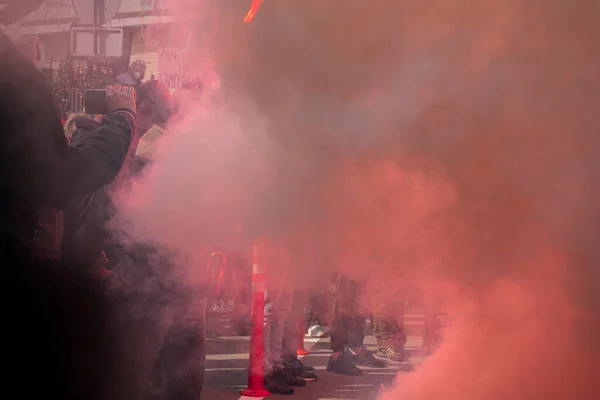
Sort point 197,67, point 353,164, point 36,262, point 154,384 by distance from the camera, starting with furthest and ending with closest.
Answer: point 154,384, point 353,164, point 197,67, point 36,262

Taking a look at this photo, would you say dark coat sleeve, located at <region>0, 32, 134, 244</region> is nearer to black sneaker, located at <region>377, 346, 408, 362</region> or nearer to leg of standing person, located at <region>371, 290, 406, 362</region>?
leg of standing person, located at <region>371, 290, 406, 362</region>

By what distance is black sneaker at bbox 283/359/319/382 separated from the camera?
457cm

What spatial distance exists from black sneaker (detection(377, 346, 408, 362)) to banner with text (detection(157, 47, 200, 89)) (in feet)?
11.6

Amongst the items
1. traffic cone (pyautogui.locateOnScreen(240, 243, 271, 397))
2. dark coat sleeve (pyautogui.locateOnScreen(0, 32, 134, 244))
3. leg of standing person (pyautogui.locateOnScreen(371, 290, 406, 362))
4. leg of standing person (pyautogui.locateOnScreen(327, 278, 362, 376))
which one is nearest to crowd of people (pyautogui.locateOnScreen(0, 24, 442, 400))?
dark coat sleeve (pyautogui.locateOnScreen(0, 32, 134, 244))

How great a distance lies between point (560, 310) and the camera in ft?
9.57

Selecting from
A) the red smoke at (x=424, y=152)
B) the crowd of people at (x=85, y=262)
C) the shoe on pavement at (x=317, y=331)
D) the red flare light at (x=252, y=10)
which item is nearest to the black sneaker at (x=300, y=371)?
the crowd of people at (x=85, y=262)

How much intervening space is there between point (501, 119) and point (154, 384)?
1.80m

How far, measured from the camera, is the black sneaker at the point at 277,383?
424cm

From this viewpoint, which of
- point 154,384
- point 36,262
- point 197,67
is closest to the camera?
point 36,262

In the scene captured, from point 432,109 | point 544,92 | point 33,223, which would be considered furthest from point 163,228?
point 544,92

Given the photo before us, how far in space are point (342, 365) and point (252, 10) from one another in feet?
9.98

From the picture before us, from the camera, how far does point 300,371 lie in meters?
4.64

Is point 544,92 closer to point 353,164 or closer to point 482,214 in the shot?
point 482,214

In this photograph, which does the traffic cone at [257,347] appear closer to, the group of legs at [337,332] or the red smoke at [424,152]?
the group of legs at [337,332]
